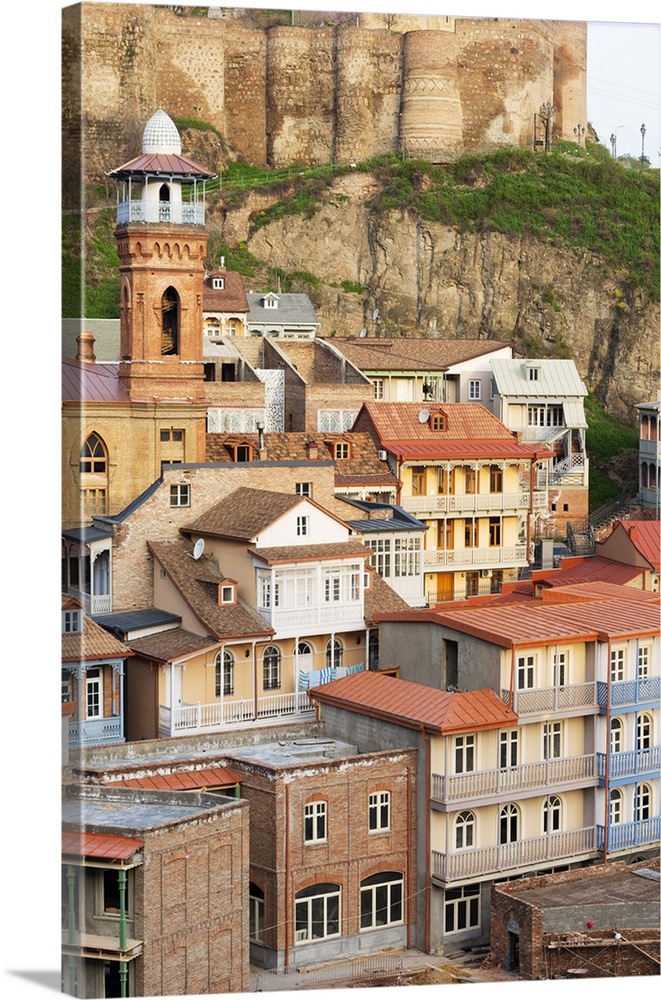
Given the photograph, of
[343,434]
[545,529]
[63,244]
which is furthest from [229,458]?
[63,244]

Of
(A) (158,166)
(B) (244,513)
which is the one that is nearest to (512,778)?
(B) (244,513)

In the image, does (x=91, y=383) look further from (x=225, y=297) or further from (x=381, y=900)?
(x=225, y=297)

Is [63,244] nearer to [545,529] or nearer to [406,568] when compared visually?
[406,568]

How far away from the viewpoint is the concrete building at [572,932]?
1455 centimetres

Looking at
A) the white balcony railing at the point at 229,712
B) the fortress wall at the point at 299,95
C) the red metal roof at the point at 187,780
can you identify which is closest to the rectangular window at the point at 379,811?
the red metal roof at the point at 187,780

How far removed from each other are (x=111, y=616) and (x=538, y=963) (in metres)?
4.65

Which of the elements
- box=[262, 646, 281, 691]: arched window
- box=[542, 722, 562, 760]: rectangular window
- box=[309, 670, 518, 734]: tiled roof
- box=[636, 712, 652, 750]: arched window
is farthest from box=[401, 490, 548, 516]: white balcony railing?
box=[542, 722, 562, 760]: rectangular window

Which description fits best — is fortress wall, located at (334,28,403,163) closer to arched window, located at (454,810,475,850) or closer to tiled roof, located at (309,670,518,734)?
tiled roof, located at (309,670,518,734)

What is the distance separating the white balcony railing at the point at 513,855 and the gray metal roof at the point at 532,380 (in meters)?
5.39

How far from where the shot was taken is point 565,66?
20594mm

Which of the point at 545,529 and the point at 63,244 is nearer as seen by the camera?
the point at 63,244

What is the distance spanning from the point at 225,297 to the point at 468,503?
18.4 feet

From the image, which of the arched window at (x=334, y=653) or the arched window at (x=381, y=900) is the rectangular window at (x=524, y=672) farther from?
the arched window at (x=334, y=653)

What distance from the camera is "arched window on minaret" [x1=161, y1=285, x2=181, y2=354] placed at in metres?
Answer: 17.1
